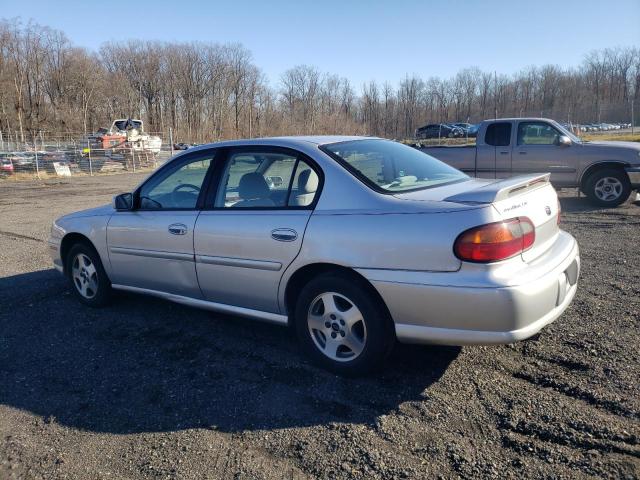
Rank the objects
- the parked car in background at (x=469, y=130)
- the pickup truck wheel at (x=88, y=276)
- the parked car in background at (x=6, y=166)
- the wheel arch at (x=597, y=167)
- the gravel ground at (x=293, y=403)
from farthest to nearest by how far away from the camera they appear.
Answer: the parked car in background at (x=469, y=130)
the parked car in background at (x=6, y=166)
the wheel arch at (x=597, y=167)
the pickup truck wheel at (x=88, y=276)
the gravel ground at (x=293, y=403)

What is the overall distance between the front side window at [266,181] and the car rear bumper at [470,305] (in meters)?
0.81

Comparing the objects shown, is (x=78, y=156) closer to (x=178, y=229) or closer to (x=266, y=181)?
(x=178, y=229)

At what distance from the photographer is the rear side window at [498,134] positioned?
37.0ft

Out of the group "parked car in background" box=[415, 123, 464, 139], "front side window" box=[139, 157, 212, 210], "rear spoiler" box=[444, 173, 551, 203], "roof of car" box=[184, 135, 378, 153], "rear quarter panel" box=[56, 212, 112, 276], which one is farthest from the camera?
"parked car in background" box=[415, 123, 464, 139]

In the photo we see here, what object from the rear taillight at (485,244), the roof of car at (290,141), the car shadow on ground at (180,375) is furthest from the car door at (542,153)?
the rear taillight at (485,244)

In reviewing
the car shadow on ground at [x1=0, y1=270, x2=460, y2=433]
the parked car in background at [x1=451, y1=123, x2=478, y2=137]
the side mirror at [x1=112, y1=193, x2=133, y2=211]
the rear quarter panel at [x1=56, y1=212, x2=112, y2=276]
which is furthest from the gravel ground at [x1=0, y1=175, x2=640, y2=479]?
the parked car in background at [x1=451, y1=123, x2=478, y2=137]

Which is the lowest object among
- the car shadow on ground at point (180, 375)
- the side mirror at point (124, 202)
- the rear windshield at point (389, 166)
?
the car shadow on ground at point (180, 375)

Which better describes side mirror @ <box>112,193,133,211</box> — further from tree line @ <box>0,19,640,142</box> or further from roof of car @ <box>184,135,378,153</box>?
tree line @ <box>0,19,640,142</box>

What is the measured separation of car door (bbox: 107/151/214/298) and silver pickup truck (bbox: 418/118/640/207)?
8.39 metres

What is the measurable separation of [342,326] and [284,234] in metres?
0.73

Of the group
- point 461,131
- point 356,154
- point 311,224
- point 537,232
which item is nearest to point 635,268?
point 537,232

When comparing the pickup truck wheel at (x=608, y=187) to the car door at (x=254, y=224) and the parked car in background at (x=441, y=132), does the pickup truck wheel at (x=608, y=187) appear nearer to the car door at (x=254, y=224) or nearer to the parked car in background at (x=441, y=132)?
the car door at (x=254, y=224)

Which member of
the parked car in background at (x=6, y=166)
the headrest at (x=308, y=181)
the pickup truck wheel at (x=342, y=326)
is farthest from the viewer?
the parked car in background at (x=6, y=166)

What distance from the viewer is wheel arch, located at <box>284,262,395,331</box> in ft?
10.6
